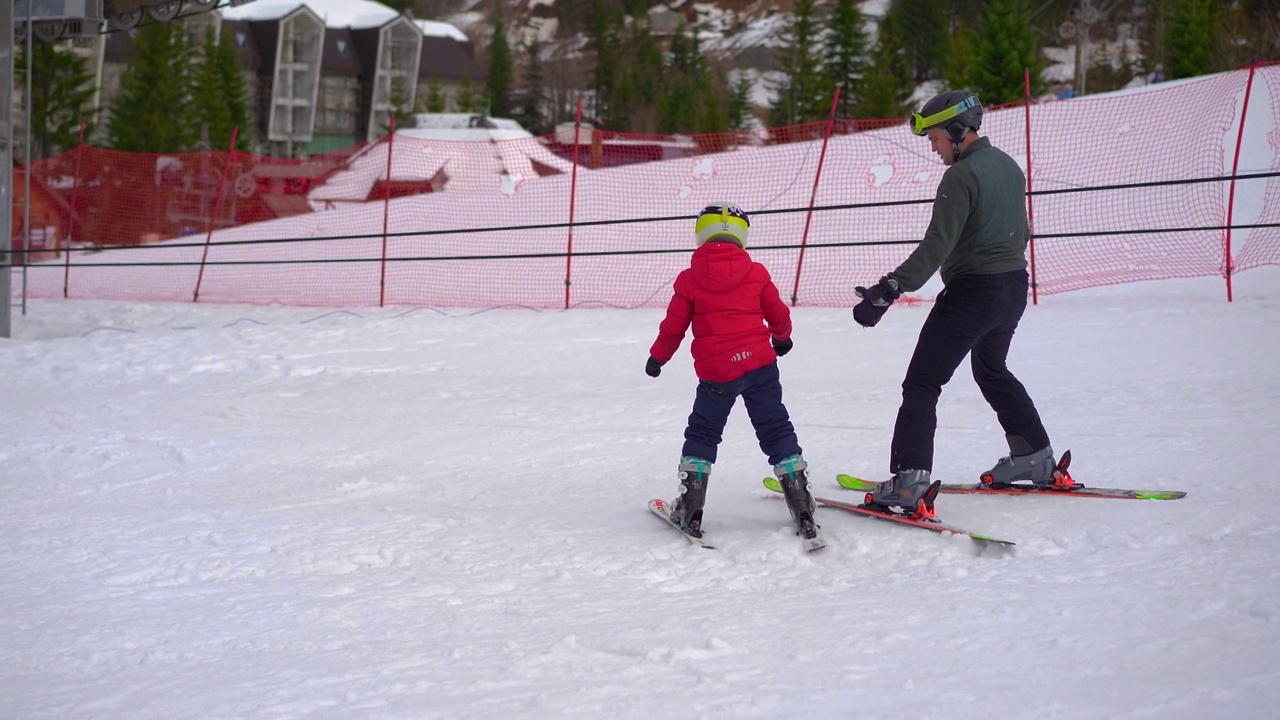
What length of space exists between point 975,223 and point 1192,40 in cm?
3721

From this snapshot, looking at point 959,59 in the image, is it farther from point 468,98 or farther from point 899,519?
point 899,519

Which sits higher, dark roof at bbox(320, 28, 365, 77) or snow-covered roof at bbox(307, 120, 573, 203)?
dark roof at bbox(320, 28, 365, 77)

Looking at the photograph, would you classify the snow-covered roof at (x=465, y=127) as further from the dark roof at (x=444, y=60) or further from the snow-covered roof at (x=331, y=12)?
the dark roof at (x=444, y=60)

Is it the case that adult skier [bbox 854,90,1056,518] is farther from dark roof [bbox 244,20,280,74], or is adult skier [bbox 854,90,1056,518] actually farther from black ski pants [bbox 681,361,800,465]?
dark roof [bbox 244,20,280,74]

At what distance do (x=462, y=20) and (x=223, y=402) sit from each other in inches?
5424

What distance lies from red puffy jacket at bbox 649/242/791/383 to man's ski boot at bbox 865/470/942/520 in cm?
75

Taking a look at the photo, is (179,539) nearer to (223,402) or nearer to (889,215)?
(223,402)

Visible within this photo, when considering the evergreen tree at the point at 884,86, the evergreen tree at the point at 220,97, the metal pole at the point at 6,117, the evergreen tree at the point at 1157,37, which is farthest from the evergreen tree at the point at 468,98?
the metal pole at the point at 6,117

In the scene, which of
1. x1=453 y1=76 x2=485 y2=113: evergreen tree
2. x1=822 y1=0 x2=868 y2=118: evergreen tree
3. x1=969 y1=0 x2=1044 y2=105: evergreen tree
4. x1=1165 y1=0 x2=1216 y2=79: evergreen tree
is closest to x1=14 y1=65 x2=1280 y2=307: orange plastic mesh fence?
x1=969 y1=0 x2=1044 y2=105: evergreen tree

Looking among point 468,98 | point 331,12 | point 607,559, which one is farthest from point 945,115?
point 331,12

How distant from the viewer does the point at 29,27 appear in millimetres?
14133

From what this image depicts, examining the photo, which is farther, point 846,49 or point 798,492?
point 846,49

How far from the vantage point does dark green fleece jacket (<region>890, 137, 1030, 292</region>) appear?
181 inches

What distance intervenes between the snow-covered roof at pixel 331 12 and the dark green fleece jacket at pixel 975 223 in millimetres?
71797
